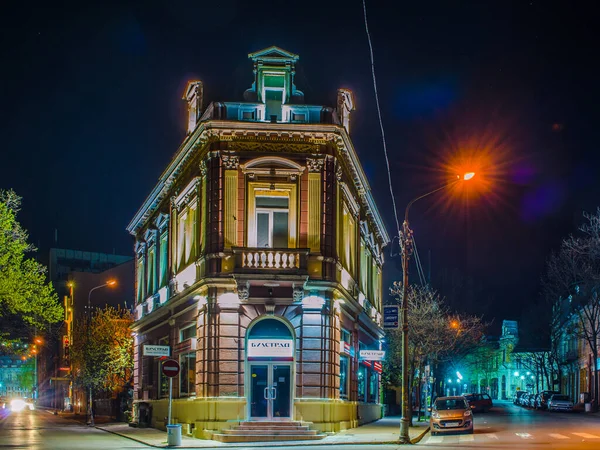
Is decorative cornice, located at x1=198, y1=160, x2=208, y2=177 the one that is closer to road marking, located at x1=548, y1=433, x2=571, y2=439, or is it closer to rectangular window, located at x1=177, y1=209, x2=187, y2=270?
rectangular window, located at x1=177, y1=209, x2=187, y2=270

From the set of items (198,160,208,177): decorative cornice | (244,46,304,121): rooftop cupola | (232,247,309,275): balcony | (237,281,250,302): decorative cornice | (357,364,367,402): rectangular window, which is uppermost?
(244,46,304,121): rooftop cupola

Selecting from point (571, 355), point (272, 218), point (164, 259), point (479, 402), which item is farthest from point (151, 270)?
point (571, 355)

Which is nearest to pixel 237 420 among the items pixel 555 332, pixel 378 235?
pixel 378 235

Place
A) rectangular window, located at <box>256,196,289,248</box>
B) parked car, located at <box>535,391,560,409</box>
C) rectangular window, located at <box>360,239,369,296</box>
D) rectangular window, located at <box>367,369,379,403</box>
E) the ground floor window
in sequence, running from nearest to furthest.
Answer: rectangular window, located at <box>256,196,289,248</box> → the ground floor window → rectangular window, located at <box>360,239,369,296</box> → rectangular window, located at <box>367,369,379,403</box> → parked car, located at <box>535,391,560,409</box>

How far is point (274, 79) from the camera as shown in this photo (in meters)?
30.6

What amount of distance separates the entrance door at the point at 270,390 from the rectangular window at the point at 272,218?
4536mm

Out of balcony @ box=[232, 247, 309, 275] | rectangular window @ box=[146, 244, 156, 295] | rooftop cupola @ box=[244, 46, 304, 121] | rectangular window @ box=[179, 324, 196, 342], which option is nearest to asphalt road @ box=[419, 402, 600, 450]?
balcony @ box=[232, 247, 309, 275]

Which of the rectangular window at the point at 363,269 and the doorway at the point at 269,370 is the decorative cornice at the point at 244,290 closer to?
the doorway at the point at 269,370

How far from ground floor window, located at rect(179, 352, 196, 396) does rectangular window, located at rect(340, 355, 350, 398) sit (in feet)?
18.5

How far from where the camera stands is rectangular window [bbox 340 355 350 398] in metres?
31.8

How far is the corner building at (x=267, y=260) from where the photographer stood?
28141 mm

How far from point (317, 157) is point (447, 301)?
51173mm

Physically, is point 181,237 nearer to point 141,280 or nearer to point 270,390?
point 270,390

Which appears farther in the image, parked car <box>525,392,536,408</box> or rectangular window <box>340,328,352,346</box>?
parked car <box>525,392,536,408</box>
